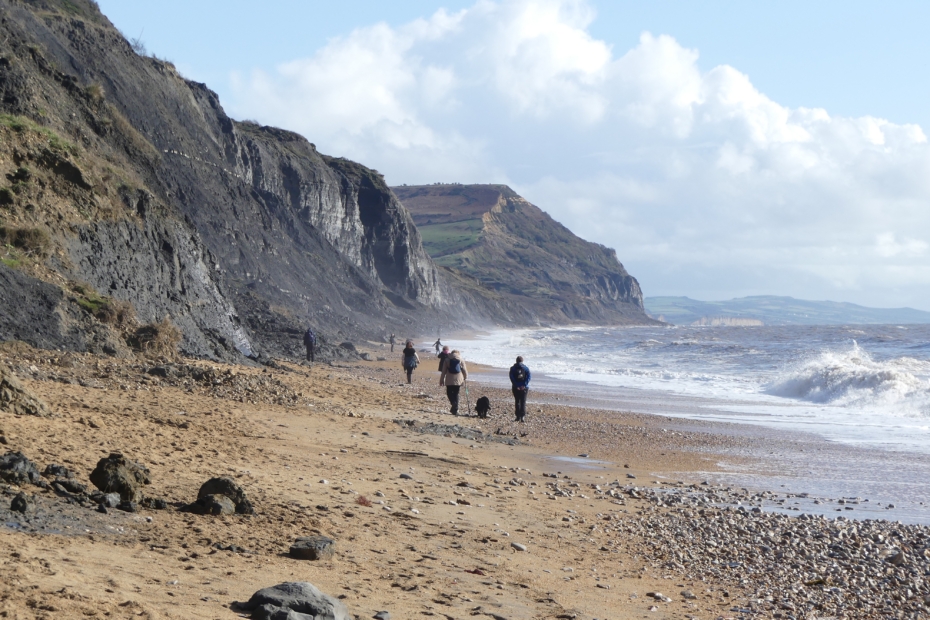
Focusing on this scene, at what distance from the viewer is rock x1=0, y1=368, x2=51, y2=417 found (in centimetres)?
908

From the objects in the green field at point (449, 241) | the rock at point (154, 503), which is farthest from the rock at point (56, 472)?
the green field at point (449, 241)

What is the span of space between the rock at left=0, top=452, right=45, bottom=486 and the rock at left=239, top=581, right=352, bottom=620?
2.71 metres

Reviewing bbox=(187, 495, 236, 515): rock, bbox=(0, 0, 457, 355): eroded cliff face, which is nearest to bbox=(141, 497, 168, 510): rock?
bbox=(187, 495, 236, 515): rock

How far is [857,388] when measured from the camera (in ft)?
Result: 91.2

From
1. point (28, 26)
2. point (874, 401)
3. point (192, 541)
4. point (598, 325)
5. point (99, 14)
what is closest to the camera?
point (192, 541)

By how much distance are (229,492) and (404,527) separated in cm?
163

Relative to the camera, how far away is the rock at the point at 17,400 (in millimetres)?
9078

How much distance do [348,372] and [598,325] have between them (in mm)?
132553

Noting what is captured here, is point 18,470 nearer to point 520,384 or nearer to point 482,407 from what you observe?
point 520,384

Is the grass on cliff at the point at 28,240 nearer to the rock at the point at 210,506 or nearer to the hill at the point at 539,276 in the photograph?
the rock at the point at 210,506

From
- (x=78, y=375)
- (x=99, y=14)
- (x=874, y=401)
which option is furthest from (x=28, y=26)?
(x=874, y=401)

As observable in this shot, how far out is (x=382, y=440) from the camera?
13.1m

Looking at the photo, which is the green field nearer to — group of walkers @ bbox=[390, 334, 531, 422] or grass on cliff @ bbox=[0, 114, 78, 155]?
grass on cliff @ bbox=[0, 114, 78, 155]

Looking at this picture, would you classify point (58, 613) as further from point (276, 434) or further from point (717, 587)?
point (276, 434)
